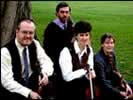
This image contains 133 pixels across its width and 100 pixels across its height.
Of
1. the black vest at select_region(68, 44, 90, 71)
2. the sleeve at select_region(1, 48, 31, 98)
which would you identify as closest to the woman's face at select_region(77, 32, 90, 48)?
the black vest at select_region(68, 44, 90, 71)

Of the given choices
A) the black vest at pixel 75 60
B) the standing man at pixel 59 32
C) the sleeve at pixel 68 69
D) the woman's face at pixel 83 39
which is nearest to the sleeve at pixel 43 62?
the sleeve at pixel 68 69

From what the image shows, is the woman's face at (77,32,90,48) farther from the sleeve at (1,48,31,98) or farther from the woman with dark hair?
the sleeve at (1,48,31,98)

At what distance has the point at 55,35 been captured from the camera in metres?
7.45

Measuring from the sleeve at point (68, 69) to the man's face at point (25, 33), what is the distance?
2.03ft

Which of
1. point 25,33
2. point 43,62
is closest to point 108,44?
point 43,62

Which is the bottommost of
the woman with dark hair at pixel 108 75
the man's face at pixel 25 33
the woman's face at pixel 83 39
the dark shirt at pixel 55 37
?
the woman with dark hair at pixel 108 75

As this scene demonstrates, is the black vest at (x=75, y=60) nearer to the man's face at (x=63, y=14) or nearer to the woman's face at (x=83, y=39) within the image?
the woman's face at (x=83, y=39)

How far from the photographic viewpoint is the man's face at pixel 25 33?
5324 mm

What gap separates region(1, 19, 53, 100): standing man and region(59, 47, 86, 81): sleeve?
27cm

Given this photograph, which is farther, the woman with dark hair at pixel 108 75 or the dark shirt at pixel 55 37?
the dark shirt at pixel 55 37

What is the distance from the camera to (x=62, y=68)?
5.85 m

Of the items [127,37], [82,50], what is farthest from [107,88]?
[127,37]

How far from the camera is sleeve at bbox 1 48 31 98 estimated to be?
522 cm

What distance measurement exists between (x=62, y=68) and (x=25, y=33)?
2.57ft
